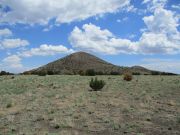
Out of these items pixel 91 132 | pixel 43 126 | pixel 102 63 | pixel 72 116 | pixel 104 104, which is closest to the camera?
pixel 91 132

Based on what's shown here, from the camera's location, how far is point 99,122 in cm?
1686

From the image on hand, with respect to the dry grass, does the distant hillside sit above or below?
above

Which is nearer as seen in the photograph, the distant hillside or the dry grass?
the dry grass

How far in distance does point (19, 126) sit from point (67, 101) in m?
6.94

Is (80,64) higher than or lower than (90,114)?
higher

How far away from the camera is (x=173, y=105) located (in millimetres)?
21750

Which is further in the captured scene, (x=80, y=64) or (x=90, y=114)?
(x=80, y=64)

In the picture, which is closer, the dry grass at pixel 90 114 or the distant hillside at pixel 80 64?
the dry grass at pixel 90 114

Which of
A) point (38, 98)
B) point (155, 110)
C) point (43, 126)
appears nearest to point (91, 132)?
point (43, 126)

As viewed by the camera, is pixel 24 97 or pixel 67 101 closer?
pixel 67 101

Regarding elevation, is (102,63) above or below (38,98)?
above

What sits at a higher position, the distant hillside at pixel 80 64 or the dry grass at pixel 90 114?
the distant hillside at pixel 80 64

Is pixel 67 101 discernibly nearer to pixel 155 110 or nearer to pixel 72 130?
pixel 155 110

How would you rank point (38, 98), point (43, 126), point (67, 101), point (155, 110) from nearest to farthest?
point (43, 126), point (155, 110), point (67, 101), point (38, 98)
